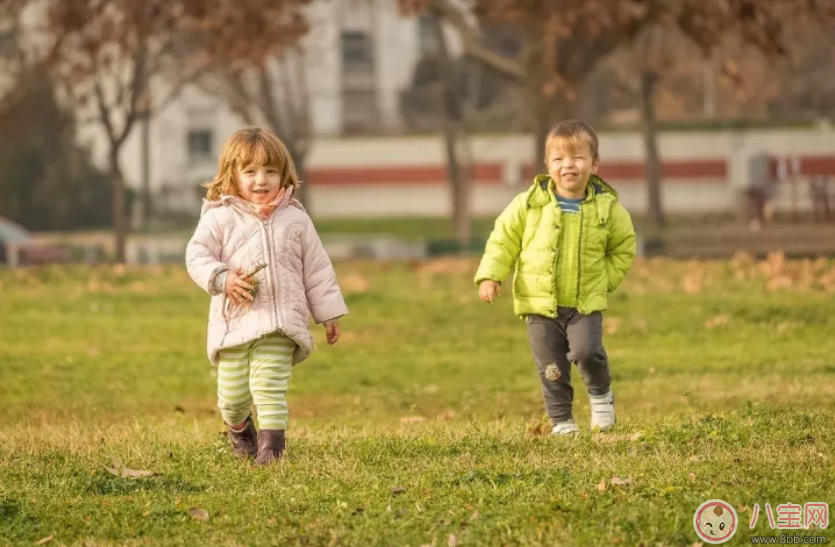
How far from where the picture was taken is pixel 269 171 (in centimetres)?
816

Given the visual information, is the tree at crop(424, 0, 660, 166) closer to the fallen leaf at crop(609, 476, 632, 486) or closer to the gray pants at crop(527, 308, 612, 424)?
the gray pants at crop(527, 308, 612, 424)

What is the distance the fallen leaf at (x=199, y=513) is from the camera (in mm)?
6580

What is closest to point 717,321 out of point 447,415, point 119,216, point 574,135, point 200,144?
point 447,415

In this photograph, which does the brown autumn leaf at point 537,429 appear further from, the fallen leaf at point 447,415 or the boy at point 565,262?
the fallen leaf at point 447,415

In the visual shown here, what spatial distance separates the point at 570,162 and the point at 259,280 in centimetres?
181

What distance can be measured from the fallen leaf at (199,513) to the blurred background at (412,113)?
58.2 feet

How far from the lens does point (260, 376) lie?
8.06m

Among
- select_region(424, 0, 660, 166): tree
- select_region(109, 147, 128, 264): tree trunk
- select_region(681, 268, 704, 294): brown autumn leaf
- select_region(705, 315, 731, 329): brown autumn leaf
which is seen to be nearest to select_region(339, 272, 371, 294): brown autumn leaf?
select_region(681, 268, 704, 294): brown autumn leaf

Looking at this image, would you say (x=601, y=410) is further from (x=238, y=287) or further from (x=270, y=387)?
(x=238, y=287)

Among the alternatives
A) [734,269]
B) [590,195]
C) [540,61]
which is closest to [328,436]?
[590,195]

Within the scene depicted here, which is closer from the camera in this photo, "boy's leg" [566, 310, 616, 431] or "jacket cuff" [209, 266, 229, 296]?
"jacket cuff" [209, 266, 229, 296]

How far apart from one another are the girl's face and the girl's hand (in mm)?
396

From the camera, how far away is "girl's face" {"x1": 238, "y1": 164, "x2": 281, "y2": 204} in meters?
8.12

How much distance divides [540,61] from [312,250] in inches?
731
